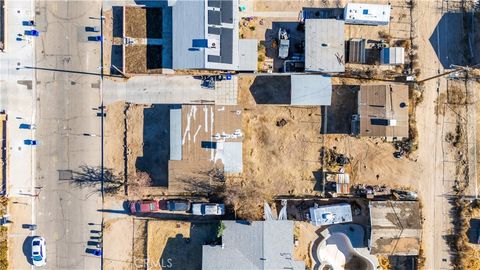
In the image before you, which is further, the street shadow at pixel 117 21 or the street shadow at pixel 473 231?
the street shadow at pixel 473 231

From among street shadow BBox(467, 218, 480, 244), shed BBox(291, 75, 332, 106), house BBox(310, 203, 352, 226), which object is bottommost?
street shadow BBox(467, 218, 480, 244)

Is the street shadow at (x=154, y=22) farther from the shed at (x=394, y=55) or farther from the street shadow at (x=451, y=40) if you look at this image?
the street shadow at (x=451, y=40)

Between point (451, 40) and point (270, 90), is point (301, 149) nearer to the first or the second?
point (270, 90)

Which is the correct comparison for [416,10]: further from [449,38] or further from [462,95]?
[462,95]

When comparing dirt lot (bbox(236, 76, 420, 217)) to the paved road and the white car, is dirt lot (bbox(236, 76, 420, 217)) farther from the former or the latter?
the white car

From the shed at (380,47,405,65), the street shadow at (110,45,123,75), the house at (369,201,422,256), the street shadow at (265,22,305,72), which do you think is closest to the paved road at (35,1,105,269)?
the street shadow at (110,45,123,75)

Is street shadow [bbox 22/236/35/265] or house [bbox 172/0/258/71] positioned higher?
house [bbox 172/0/258/71]

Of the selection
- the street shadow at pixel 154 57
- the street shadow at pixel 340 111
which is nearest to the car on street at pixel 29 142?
the street shadow at pixel 154 57

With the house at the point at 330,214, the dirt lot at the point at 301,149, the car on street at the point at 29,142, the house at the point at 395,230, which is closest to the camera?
the house at the point at 395,230
